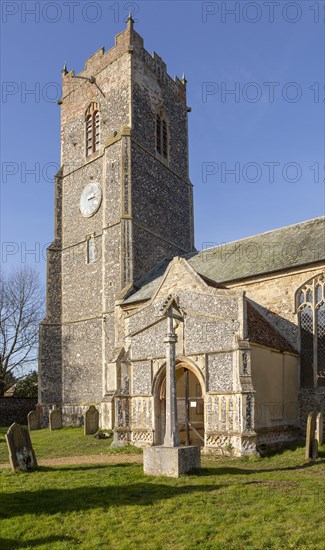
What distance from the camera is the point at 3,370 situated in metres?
34.8

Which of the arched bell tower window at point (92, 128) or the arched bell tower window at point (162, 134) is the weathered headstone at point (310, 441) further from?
the arched bell tower window at point (92, 128)

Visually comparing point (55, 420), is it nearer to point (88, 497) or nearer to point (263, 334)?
point (263, 334)

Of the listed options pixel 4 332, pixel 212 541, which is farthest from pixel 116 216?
pixel 212 541

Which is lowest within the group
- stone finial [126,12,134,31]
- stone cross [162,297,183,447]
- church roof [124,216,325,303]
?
stone cross [162,297,183,447]

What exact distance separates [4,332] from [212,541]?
1255 inches

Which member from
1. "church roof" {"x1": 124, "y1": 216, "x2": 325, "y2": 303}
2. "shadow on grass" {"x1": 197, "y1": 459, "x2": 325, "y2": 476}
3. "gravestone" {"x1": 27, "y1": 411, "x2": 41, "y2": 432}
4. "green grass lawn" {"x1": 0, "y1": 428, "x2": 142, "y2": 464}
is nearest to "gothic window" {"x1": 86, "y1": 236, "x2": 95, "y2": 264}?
"church roof" {"x1": 124, "y1": 216, "x2": 325, "y2": 303}

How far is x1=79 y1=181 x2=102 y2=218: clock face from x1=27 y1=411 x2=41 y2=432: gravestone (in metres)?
11.1

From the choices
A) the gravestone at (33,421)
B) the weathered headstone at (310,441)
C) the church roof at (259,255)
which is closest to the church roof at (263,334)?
the church roof at (259,255)

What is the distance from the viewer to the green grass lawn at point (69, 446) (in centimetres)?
1523

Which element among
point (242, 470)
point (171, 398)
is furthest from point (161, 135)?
point (242, 470)

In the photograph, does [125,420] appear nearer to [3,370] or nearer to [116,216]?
[116,216]

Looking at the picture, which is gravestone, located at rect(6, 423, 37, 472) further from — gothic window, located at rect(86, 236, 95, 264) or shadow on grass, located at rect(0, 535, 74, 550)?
gothic window, located at rect(86, 236, 95, 264)

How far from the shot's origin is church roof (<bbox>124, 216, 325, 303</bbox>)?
59.8 feet

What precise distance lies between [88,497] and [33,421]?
1806cm
